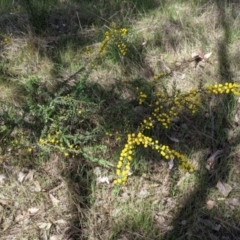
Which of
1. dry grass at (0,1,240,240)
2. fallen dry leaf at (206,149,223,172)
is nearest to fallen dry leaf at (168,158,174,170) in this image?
dry grass at (0,1,240,240)

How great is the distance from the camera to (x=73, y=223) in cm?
269

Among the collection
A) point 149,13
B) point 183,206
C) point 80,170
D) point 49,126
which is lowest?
point 183,206

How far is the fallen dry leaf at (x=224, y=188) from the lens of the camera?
9.36 ft

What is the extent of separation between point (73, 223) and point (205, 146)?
51.2 inches

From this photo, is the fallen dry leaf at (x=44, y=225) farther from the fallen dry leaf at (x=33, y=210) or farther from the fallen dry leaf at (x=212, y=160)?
the fallen dry leaf at (x=212, y=160)

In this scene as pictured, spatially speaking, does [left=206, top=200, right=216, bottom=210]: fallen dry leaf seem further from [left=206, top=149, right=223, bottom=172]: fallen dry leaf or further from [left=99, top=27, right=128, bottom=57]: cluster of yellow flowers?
[left=99, top=27, right=128, bottom=57]: cluster of yellow flowers

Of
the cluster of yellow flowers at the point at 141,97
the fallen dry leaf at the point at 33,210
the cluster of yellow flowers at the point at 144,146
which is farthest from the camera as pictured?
the cluster of yellow flowers at the point at 141,97

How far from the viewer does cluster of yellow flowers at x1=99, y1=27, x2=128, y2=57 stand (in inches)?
144

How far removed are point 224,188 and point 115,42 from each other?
1.81 m

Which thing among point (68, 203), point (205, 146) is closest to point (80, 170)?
point (68, 203)

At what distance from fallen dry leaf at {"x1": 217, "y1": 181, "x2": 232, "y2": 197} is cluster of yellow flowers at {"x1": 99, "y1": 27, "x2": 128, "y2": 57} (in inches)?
62.4

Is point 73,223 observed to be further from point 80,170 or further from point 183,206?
point 183,206

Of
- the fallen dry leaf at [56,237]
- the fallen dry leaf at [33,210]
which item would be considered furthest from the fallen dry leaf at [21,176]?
the fallen dry leaf at [56,237]

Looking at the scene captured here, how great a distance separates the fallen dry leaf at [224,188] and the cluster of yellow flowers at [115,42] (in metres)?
1.58
